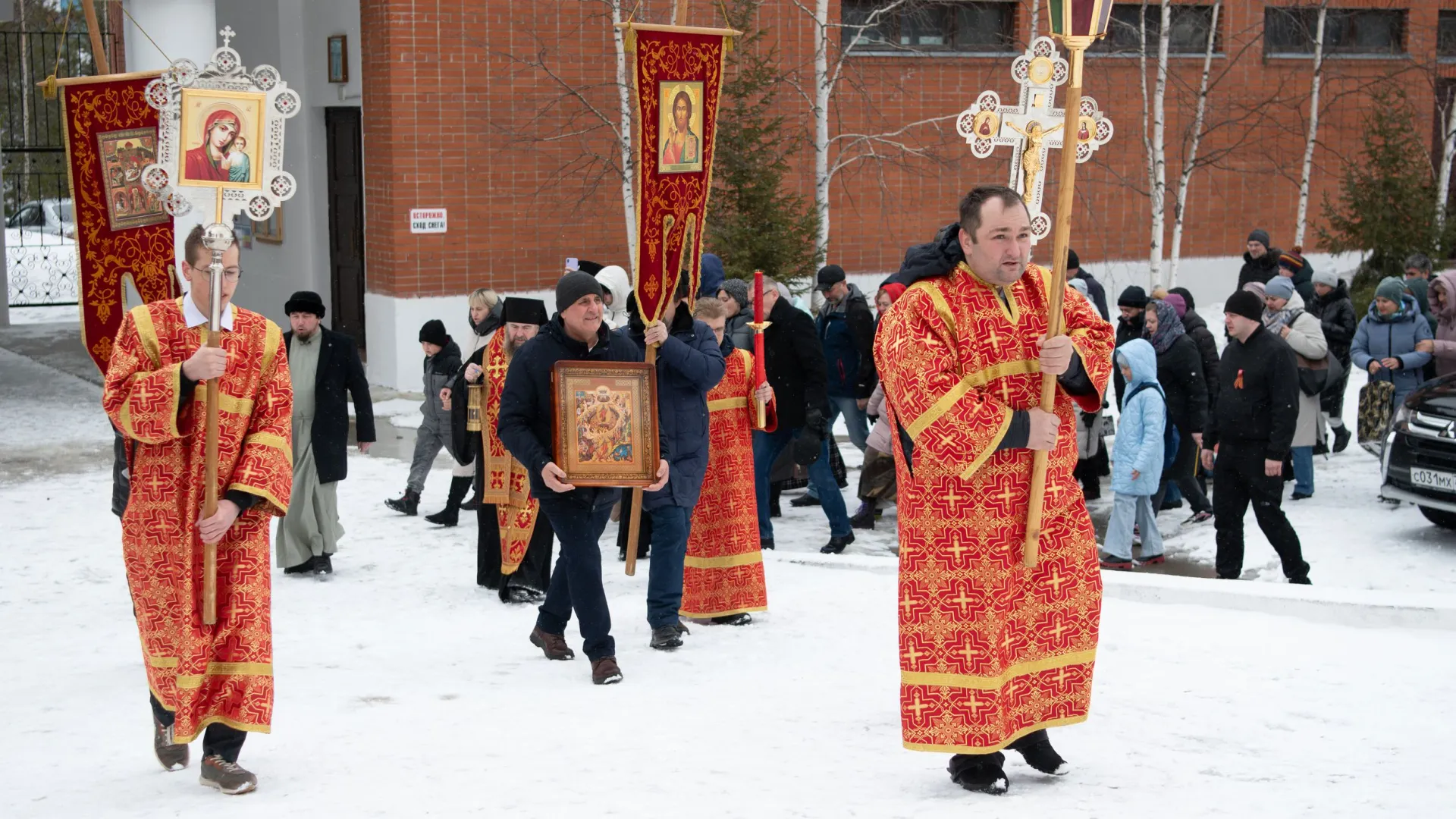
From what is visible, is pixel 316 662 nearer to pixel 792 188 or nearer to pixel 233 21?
pixel 792 188

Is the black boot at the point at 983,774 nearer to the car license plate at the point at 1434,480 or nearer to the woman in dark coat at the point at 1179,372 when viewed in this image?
the woman in dark coat at the point at 1179,372

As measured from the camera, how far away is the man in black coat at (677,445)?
7.24 m

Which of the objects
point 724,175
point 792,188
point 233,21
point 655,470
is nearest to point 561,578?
point 655,470

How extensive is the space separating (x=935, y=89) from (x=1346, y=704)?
45.7 ft

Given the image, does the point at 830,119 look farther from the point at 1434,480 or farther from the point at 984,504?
the point at 984,504

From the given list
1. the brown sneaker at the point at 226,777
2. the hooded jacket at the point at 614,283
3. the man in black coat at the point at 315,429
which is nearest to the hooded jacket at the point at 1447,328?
the hooded jacket at the point at 614,283

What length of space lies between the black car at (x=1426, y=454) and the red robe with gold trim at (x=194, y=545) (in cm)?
754

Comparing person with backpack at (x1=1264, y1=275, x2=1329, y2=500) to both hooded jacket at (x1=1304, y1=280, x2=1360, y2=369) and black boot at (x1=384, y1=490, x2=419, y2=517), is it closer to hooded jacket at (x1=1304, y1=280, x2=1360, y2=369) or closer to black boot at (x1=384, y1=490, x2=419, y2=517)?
hooded jacket at (x1=1304, y1=280, x2=1360, y2=369)

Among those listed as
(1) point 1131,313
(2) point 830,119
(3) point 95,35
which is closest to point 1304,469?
(1) point 1131,313

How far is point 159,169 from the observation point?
5.88 metres

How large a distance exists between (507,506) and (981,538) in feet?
12.9

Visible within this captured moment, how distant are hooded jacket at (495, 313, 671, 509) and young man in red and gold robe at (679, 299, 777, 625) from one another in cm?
119

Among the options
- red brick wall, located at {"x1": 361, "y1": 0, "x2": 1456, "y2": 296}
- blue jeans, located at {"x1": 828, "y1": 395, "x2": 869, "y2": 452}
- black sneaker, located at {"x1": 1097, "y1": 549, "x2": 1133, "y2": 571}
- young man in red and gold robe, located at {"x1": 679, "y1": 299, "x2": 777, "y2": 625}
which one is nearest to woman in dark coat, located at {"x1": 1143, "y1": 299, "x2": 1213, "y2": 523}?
black sneaker, located at {"x1": 1097, "y1": 549, "x2": 1133, "y2": 571}

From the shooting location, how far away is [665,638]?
741 cm
